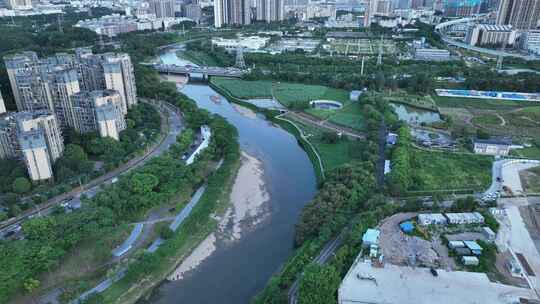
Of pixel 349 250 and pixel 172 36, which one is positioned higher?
pixel 172 36

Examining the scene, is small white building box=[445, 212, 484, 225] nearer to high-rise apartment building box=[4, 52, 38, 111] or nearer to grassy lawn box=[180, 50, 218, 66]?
high-rise apartment building box=[4, 52, 38, 111]

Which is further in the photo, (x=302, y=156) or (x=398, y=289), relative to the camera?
(x=302, y=156)

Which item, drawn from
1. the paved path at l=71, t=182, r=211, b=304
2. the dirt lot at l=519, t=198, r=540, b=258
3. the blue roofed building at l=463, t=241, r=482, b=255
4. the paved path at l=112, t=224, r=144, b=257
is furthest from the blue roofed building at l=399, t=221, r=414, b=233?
the paved path at l=112, t=224, r=144, b=257

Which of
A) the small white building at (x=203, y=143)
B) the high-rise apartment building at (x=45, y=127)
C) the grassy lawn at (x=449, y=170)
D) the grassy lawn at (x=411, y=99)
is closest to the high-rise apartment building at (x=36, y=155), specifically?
the high-rise apartment building at (x=45, y=127)

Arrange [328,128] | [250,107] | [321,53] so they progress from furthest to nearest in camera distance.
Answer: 1. [321,53]
2. [250,107]
3. [328,128]

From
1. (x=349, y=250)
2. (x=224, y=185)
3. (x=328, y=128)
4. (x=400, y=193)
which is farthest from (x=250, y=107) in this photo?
(x=349, y=250)

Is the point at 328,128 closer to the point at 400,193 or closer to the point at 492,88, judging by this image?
the point at 400,193

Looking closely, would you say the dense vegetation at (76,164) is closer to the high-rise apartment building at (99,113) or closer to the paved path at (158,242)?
the high-rise apartment building at (99,113)
